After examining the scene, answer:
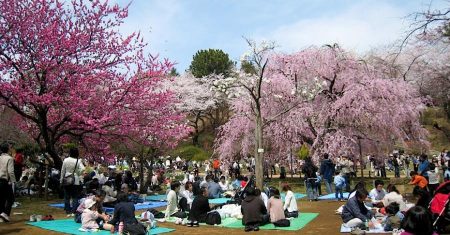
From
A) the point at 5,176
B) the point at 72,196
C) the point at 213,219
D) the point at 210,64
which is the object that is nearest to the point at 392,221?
the point at 213,219

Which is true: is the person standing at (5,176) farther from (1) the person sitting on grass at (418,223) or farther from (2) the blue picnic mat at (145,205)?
(1) the person sitting on grass at (418,223)

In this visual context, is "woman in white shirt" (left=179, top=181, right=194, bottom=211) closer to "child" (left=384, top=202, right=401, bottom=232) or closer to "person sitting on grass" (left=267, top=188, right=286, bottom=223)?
"person sitting on grass" (left=267, top=188, right=286, bottom=223)

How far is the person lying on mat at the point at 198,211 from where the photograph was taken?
34.5 ft

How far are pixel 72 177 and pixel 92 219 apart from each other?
2.42 metres

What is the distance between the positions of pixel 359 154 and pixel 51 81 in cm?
1444

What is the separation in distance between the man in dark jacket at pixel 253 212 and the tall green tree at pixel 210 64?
40.9 m

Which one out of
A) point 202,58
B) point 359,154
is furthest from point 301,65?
point 202,58

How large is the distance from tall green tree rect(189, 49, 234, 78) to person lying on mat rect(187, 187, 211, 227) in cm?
4034

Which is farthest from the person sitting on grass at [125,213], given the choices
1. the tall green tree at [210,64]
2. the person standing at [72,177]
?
the tall green tree at [210,64]

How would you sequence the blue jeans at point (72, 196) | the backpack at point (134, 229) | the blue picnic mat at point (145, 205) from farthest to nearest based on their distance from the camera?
the blue picnic mat at point (145, 205) → the blue jeans at point (72, 196) → the backpack at point (134, 229)

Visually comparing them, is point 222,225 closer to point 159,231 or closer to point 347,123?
point 159,231

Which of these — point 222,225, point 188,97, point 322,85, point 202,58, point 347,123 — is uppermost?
point 202,58

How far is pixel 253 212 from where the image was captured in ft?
32.2

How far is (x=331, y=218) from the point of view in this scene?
11219 millimetres
